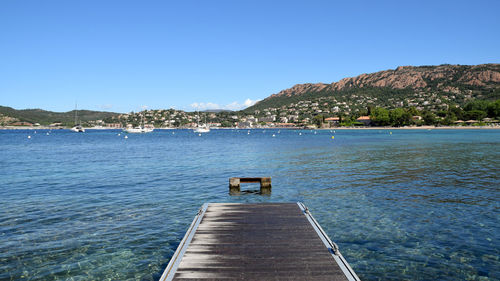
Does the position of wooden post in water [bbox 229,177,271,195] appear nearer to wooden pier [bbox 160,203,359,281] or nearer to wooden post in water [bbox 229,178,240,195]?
wooden post in water [bbox 229,178,240,195]

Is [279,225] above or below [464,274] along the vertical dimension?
above

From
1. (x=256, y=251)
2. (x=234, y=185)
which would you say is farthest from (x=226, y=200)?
(x=256, y=251)

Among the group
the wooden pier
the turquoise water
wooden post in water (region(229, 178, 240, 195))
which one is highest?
the wooden pier

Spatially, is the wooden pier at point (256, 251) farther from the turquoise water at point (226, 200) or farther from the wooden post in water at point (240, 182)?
the wooden post in water at point (240, 182)

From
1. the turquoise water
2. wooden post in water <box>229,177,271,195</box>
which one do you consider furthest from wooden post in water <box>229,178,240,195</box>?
the turquoise water

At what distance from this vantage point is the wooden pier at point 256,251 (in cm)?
749

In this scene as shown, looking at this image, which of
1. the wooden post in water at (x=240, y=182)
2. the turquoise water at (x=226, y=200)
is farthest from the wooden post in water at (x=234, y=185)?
the turquoise water at (x=226, y=200)

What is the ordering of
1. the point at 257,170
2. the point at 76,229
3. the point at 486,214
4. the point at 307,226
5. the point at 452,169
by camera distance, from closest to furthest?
1. the point at 307,226
2. the point at 76,229
3. the point at 486,214
4. the point at 452,169
5. the point at 257,170

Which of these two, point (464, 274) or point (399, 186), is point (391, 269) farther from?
point (399, 186)

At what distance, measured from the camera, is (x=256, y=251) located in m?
8.91

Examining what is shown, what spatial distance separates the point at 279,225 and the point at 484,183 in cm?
1952

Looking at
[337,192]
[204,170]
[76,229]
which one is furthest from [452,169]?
[76,229]

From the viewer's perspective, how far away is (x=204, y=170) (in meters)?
32.1

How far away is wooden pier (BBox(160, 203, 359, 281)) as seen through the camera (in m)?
7.49
